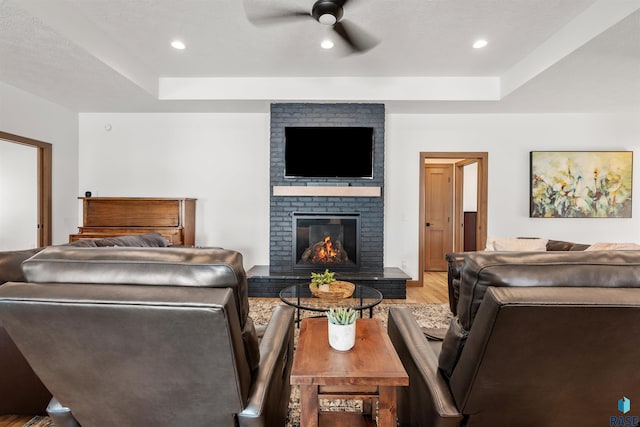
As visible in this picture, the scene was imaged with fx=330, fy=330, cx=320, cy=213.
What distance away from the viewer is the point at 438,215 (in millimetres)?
6191

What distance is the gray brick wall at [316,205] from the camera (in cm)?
450

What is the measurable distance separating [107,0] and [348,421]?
3368 mm

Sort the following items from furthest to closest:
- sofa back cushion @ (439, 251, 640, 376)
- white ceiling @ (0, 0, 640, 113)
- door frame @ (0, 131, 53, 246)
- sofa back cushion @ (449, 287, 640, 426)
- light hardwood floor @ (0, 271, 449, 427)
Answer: door frame @ (0, 131, 53, 246), light hardwood floor @ (0, 271, 449, 427), white ceiling @ (0, 0, 640, 113), sofa back cushion @ (439, 251, 640, 376), sofa back cushion @ (449, 287, 640, 426)

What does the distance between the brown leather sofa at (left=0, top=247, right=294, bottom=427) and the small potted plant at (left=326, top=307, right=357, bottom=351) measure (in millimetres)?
307

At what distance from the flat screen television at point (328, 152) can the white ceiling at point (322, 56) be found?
1.49 feet

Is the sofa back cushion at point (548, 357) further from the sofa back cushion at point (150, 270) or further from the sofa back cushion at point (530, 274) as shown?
the sofa back cushion at point (150, 270)

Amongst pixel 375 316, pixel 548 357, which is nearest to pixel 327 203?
pixel 375 316

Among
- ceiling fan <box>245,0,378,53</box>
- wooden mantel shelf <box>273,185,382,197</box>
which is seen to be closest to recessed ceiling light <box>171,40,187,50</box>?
ceiling fan <box>245,0,378,53</box>

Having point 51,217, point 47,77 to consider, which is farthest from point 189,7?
point 51,217

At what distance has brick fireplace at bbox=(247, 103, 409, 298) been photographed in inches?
177

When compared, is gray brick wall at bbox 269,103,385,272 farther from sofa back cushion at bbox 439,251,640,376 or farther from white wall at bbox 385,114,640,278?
sofa back cushion at bbox 439,251,640,376

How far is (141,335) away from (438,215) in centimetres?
592

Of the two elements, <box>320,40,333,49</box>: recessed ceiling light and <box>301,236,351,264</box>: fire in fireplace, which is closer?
<box>320,40,333,49</box>: recessed ceiling light

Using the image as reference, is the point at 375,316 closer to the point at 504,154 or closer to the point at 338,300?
the point at 338,300
